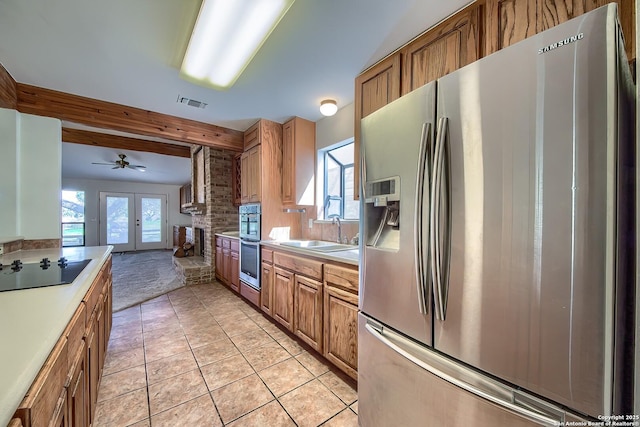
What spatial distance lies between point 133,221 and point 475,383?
31.8ft

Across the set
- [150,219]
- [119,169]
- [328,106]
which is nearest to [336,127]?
[328,106]

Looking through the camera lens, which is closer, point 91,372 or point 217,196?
point 91,372

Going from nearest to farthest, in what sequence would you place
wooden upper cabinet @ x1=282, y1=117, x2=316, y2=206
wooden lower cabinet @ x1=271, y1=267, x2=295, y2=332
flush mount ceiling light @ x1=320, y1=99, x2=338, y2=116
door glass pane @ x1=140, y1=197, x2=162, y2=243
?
wooden lower cabinet @ x1=271, y1=267, x2=295, y2=332 → flush mount ceiling light @ x1=320, y1=99, x2=338, y2=116 → wooden upper cabinet @ x1=282, y1=117, x2=316, y2=206 → door glass pane @ x1=140, y1=197, x2=162, y2=243

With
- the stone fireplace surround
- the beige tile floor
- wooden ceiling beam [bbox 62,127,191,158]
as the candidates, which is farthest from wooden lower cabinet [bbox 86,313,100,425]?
wooden ceiling beam [bbox 62,127,191,158]

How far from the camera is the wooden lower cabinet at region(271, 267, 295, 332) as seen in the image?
2.33 m

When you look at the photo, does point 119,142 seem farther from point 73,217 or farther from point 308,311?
point 73,217

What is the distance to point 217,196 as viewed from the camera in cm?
437

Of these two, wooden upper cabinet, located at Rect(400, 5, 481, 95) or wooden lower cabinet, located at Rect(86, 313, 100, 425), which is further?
wooden upper cabinet, located at Rect(400, 5, 481, 95)

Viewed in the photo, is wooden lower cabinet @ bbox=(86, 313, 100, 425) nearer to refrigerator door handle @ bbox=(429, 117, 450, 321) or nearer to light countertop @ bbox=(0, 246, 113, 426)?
light countertop @ bbox=(0, 246, 113, 426)

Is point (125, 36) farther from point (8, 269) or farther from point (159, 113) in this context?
point (8, 269)

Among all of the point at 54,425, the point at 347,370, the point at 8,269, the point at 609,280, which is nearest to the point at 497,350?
the point at 609,280

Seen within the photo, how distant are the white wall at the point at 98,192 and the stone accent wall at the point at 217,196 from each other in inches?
199

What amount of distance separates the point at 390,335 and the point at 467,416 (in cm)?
38

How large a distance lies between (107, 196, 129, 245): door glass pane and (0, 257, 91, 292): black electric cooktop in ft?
24.9
